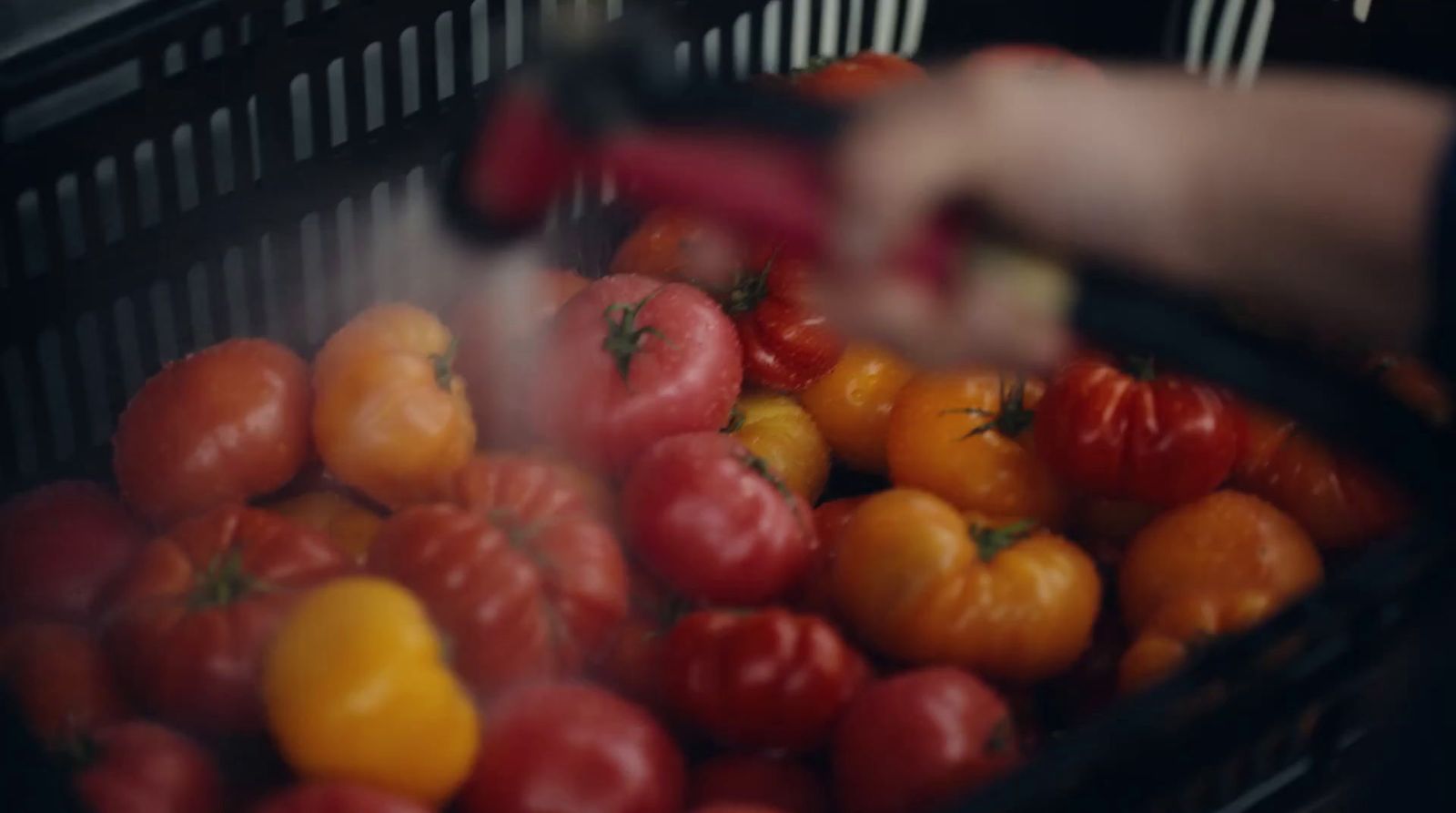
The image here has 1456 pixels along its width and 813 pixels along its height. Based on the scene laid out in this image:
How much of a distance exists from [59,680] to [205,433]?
18cm

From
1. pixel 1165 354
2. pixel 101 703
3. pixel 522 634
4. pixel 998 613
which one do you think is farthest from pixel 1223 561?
pixel 101 703

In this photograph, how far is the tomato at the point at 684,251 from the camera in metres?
1.10

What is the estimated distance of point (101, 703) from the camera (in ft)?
2.66

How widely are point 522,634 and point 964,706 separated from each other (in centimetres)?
24

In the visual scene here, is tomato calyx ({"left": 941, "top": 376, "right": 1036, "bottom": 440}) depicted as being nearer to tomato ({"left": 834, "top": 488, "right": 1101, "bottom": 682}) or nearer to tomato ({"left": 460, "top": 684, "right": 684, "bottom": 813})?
tomato ({"left": 834, "top": 488, "right": 1101, "bottom": 682})

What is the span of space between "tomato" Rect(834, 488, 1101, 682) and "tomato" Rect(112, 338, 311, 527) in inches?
14.3

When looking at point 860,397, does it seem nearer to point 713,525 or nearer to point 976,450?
point 976,450

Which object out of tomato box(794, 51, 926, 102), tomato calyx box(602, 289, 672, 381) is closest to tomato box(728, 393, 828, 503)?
tomato calyx box(602, 289, 672, 381)

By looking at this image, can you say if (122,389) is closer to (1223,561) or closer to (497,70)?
(497,70)

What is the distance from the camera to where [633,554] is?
96 centimetres

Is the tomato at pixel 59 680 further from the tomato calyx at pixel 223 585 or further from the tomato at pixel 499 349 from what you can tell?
the tomato at pixel 499 349

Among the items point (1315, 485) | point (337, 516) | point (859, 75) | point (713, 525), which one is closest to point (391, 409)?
point (337, 516)

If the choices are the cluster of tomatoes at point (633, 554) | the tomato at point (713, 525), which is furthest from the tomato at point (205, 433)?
the tomato at point (713, 525)

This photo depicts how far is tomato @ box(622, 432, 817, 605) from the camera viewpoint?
3.00 ft
